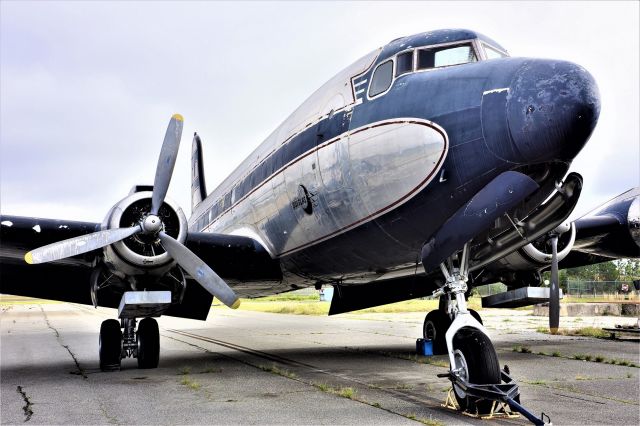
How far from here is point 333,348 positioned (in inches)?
611

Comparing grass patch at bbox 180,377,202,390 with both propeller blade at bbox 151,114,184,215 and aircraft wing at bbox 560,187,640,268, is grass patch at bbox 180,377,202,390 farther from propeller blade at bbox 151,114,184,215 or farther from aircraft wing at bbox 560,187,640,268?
aircraft wing at bbox 560,187,640,268

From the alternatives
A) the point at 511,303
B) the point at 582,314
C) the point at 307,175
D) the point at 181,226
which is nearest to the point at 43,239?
the point at 181,226

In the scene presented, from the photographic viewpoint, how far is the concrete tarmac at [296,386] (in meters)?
6.84

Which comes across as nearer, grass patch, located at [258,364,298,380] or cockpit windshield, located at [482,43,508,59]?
cockpit windshield, located at [482,43,508,59]

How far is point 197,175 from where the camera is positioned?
24.6m

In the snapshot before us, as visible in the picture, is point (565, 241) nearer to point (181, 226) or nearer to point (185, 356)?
point (181, 226)

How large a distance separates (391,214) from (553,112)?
8.37 ft

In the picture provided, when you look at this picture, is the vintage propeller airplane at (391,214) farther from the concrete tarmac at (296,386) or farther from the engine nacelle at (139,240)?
the concrete tarmac at (296,386)

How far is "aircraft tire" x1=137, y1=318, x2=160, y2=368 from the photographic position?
443 inches

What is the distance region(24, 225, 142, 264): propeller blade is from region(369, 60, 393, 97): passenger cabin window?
4088 mm

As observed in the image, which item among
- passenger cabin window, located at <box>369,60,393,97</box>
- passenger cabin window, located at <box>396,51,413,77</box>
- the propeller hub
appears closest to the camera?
passenger cabin window, located at <box>396,51,413,77</box>

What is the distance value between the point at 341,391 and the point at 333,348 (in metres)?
7.25

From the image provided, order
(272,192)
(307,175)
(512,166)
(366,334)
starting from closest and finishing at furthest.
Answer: (512,166), (307,175), (272,192), (366,334)

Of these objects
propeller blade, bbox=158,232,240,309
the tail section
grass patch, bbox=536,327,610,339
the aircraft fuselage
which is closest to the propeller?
propeller blade, bbox=158,232,240,309
